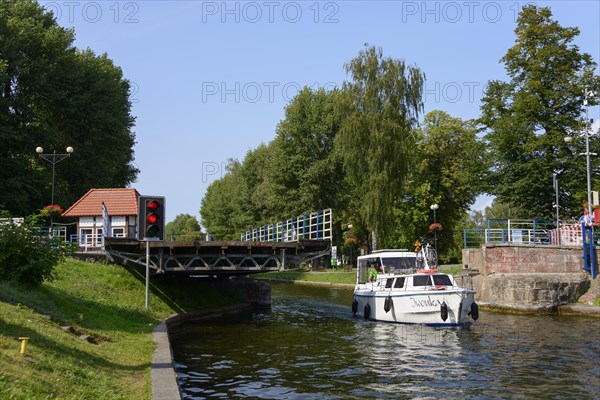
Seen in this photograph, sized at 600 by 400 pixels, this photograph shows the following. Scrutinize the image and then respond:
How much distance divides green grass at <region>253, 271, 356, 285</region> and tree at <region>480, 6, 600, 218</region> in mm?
18340

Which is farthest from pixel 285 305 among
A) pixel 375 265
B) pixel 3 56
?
pixel 3 56

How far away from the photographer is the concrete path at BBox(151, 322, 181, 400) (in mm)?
11289

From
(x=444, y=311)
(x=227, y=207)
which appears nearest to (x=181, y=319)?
(x=444, y=311)

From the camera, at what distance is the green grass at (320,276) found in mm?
61050

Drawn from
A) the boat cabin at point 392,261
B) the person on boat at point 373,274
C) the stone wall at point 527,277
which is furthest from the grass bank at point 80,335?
the stone wall at point 527,277

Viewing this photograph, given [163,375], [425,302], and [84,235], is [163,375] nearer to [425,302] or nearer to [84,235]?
[425,302]

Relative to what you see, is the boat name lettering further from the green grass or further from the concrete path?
the green grass

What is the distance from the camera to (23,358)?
11.5 metres

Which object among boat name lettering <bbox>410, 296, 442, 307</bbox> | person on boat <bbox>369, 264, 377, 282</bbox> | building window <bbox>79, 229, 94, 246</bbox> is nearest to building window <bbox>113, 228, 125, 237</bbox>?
building window <bbox>79, 229, 94, 246</bbox>

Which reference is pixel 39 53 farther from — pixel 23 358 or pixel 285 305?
pixel 23 358

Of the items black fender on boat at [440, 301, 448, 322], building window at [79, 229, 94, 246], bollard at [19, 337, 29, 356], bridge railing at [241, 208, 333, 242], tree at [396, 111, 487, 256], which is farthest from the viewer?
tree at [396, 111, 487, 256]

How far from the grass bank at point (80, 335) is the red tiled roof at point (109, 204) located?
43.4 feet

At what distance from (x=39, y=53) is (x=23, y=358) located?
5432 centimetres

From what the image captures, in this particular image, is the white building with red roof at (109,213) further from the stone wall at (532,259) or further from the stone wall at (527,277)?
the stone wall at (532,259)
